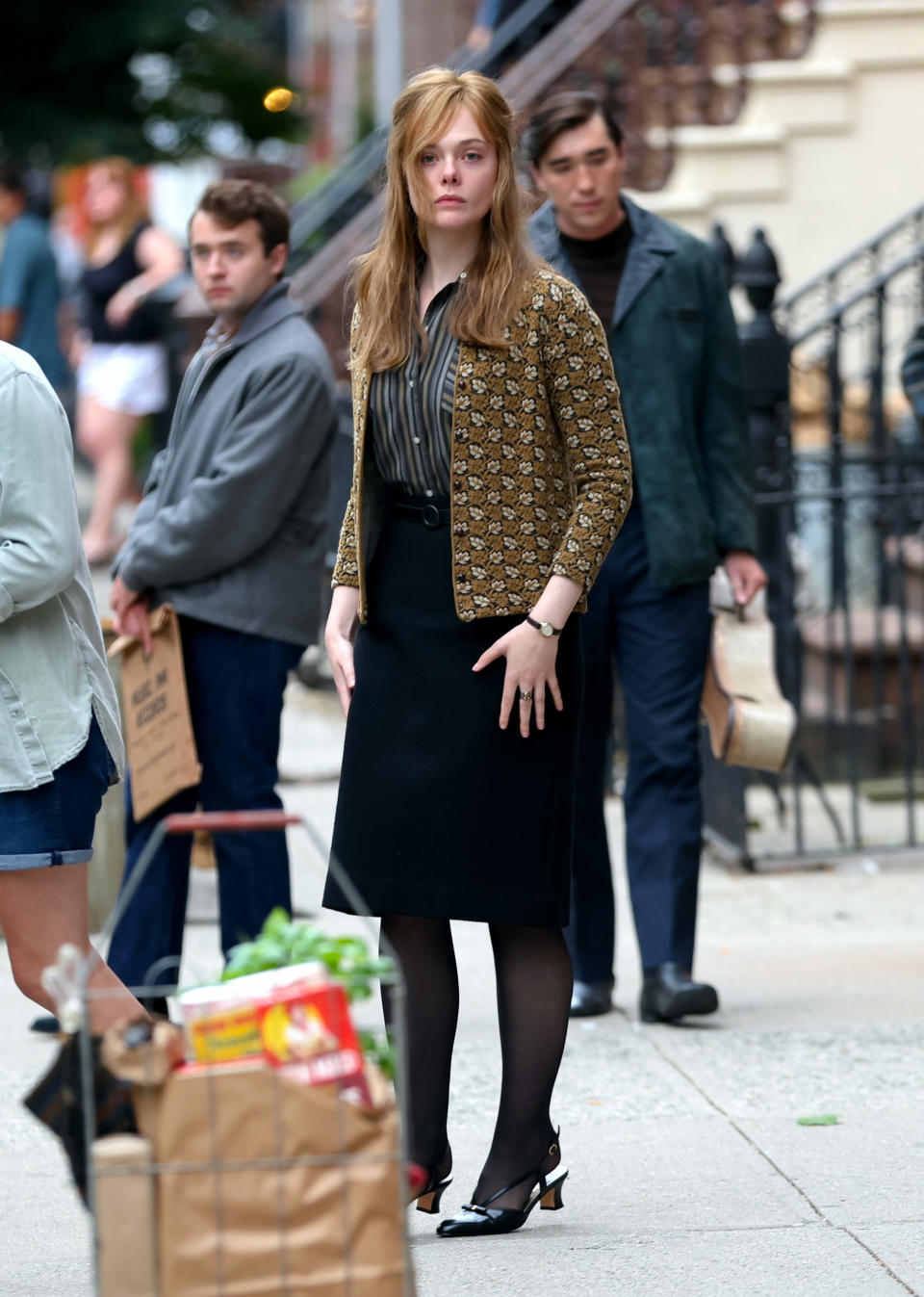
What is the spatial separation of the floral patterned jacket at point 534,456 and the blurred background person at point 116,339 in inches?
303

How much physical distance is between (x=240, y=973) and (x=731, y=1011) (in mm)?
3010

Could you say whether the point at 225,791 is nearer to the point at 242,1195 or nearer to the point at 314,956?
the point at 314,956

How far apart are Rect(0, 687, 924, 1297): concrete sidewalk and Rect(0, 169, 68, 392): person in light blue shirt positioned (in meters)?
6.05

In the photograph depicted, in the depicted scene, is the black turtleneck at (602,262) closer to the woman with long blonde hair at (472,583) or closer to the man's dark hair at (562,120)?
the man's dark hair at (562,120)

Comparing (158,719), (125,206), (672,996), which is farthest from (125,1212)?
(125,206)

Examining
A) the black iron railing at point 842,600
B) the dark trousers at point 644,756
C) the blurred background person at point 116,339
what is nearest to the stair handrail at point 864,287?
the black iron railing at point 842,600

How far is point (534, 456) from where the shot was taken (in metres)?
3.53

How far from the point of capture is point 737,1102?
4566mm

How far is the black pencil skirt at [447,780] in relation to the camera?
354 centimetres

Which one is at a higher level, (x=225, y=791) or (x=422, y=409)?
(x=422, y=409)

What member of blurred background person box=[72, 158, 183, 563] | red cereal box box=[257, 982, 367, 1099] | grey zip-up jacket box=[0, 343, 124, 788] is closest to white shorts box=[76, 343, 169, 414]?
blurred background person box=[72, 158, 183, 563]

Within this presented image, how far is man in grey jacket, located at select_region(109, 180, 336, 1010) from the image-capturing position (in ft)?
15.9

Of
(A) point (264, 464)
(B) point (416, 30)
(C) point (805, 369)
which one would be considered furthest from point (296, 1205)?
(B) point (416, 30)

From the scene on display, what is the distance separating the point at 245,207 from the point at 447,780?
1.93 metres
